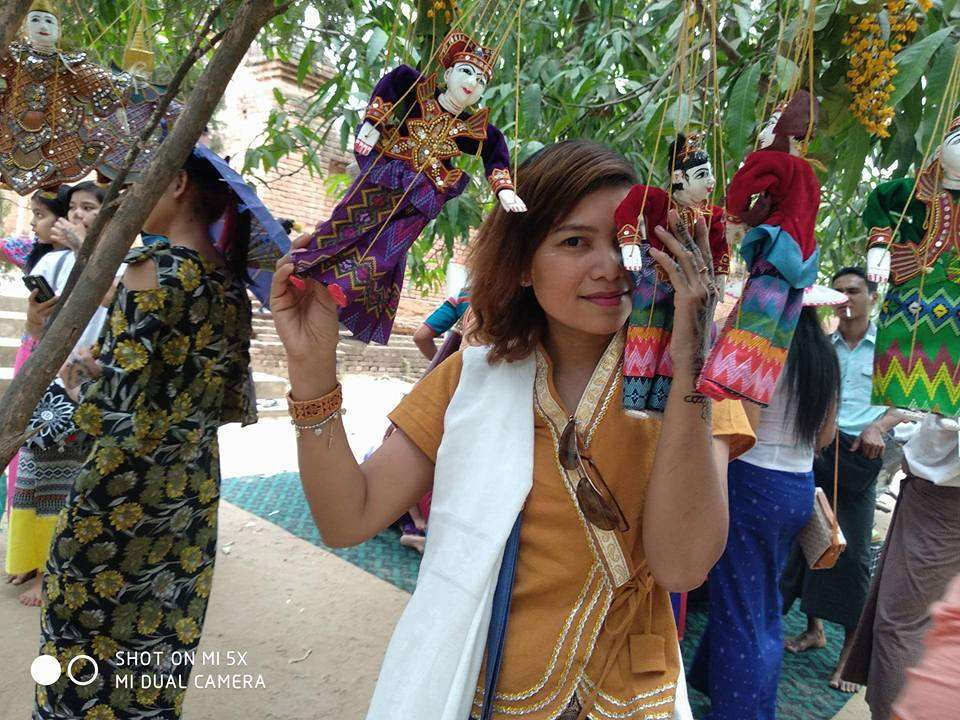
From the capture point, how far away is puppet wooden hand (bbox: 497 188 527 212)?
1059 millimetres

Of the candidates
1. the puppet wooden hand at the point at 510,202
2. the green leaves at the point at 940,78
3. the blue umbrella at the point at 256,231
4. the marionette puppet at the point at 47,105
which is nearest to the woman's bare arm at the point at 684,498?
the puppet wooden hand at the point at 510,202

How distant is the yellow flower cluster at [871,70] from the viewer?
116 centimetres

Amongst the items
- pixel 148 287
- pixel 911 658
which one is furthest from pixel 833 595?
pixel 148 287

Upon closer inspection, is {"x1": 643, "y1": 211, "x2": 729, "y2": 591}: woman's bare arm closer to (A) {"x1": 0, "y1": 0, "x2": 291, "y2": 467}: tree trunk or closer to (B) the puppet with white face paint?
(B) the puppet with white face paint

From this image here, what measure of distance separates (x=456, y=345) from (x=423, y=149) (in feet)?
5.77

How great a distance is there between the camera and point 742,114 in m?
1.39

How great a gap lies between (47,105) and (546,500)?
56.1 inches

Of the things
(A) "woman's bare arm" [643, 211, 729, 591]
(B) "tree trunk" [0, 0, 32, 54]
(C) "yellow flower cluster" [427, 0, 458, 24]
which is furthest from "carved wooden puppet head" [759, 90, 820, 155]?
(B) "tree trunk" [0, 0, 32, 54]

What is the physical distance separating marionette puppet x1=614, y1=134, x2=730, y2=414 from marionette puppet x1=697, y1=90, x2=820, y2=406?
0.06 m

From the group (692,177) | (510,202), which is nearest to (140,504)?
(510,202)

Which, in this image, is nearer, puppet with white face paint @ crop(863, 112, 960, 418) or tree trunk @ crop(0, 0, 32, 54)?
tree trunk @ crop(0, 0, 32, 54)

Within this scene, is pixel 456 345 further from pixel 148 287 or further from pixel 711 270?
pixel 711 270

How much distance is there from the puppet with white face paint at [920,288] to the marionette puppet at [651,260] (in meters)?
0.55

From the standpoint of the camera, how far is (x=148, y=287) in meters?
1.82
